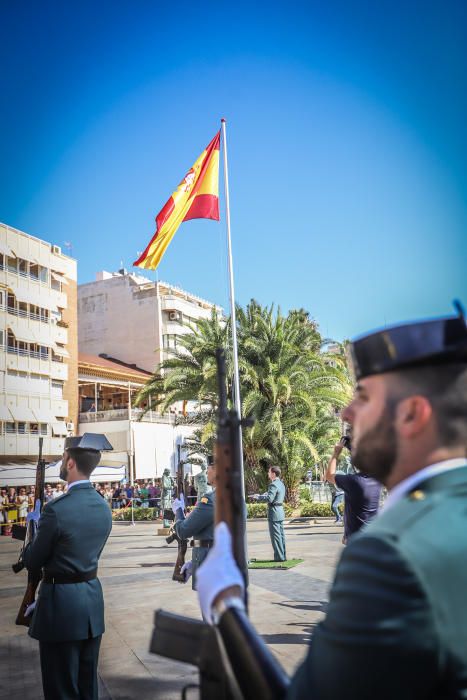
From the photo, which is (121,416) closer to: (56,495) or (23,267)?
(23,267)

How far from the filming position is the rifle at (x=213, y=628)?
5.22ft

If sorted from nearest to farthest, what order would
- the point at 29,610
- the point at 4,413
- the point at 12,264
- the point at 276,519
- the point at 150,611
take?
1. the point at 29,610
2. the point at 150,611
3. the point at 276,519
4. the point at 4,413
5. the point at 12,264

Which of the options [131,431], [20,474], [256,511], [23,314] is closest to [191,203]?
[256,511]

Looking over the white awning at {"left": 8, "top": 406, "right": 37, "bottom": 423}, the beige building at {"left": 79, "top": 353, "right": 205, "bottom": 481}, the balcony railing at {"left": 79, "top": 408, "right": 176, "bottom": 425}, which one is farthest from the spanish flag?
the white awning at {"left": 8, "top": 406, "right": 37, "bottom": 423}

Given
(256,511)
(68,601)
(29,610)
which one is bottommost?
(256,511)

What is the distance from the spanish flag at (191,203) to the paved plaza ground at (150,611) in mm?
6936

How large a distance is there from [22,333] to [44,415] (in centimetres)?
569

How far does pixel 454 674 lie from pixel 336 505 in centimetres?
1749

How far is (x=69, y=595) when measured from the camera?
12.2 ft

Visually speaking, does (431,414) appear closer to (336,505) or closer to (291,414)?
(336,505)

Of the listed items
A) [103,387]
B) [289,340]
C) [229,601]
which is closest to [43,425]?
[103,387]

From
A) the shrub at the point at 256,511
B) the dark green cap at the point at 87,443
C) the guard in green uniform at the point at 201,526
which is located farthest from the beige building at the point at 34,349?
the dark green cap at the point at 87,443

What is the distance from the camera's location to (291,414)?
21812 millimetres

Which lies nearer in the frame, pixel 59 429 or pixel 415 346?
pixel 415 346
